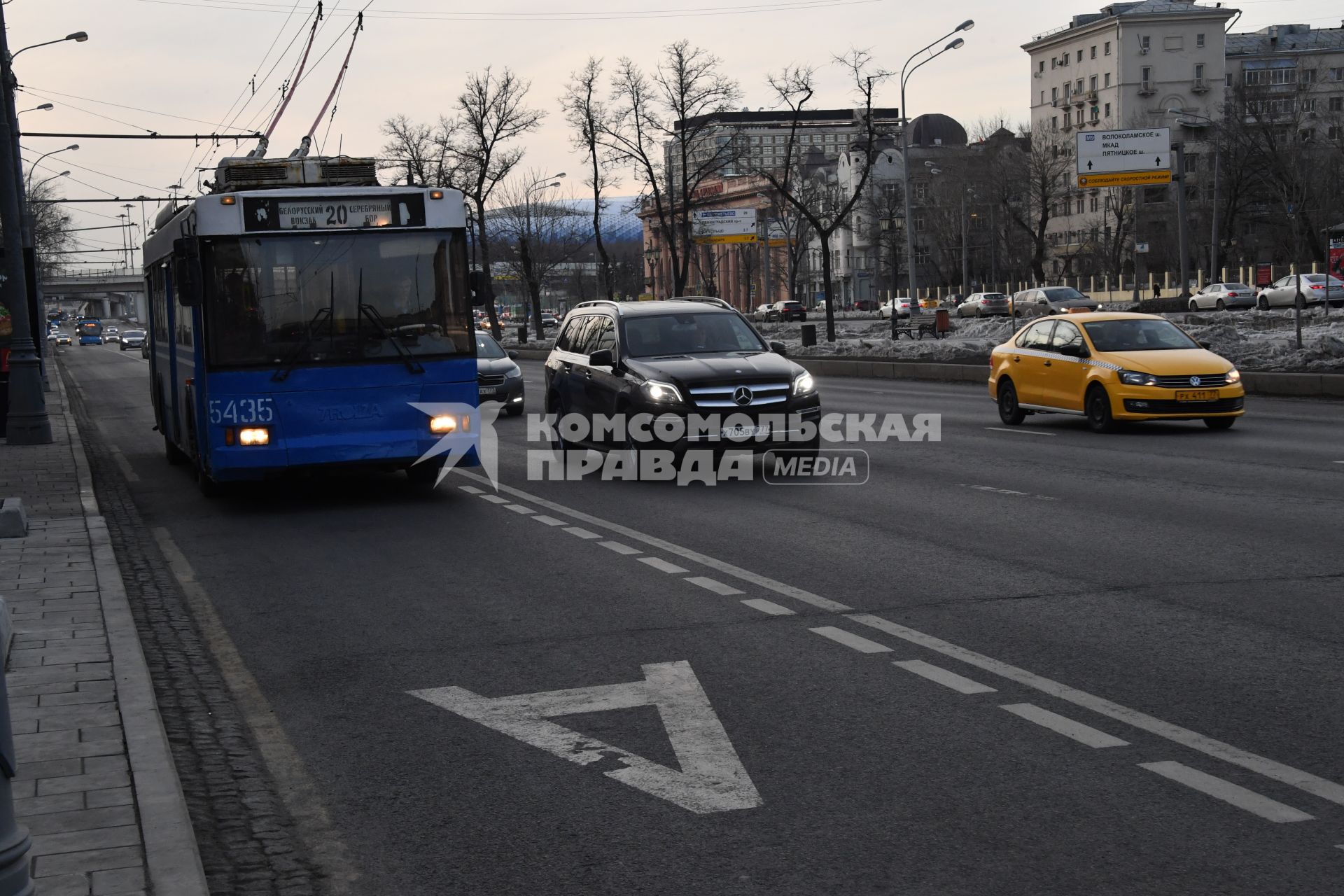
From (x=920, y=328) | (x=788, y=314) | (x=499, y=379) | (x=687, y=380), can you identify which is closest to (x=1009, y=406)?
(x=687, y=380)

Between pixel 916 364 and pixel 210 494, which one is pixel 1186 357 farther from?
pixel 916 364

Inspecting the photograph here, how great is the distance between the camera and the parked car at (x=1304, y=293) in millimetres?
54700

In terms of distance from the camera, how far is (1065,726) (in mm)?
5777

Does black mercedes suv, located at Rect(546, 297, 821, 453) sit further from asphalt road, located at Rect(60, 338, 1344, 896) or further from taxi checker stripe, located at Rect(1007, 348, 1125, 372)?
taxi checker stripe, located at Rect(1007, 348, 1125, 372)

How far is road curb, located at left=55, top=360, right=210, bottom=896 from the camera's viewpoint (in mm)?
4211

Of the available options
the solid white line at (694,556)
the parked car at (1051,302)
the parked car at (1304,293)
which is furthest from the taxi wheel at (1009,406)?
the parked car at (1051,302)

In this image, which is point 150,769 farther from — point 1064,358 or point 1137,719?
point 1064,358

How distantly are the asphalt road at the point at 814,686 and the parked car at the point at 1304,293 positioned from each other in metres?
45.4

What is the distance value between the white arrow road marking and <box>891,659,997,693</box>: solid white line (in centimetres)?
97

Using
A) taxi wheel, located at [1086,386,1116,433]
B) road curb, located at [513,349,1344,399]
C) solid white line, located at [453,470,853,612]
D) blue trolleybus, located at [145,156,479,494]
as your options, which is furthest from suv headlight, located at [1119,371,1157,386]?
blue trolleybus, located at [145,156,479,494]

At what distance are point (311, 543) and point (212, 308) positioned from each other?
9.02ft

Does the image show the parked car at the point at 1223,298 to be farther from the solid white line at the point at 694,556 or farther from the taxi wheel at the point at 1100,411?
the solid white line at the point at 694,556

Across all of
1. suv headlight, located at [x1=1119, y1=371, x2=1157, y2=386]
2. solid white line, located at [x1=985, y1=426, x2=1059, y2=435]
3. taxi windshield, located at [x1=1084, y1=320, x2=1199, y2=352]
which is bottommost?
solid white line, located at [x1=985, y1=426, x2=1059, y2=435]

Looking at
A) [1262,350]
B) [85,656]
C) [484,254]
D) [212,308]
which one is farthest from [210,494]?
[484,254]
